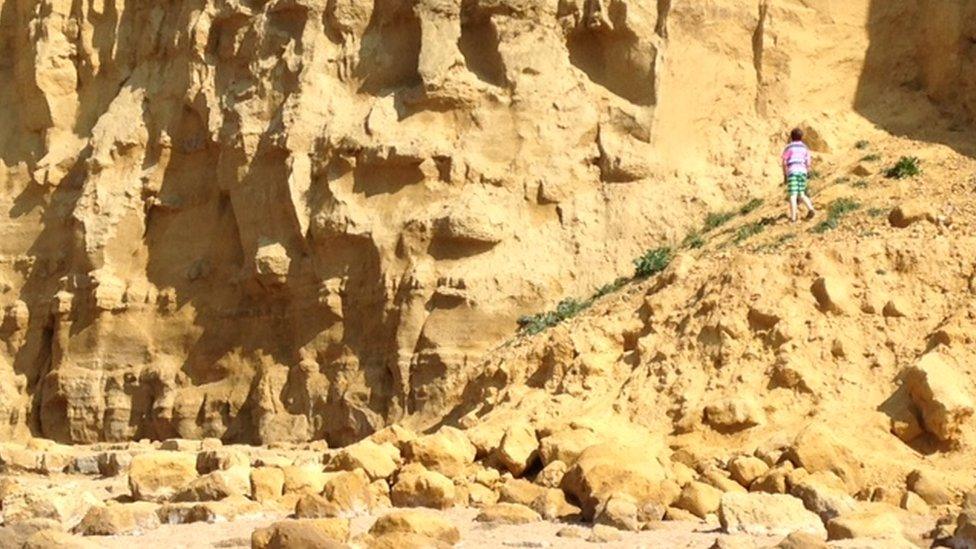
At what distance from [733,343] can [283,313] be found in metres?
8.07

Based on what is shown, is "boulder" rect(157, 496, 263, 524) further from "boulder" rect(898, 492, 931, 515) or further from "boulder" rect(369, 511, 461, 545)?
"boulder" rect(898, 492, 931, 515)

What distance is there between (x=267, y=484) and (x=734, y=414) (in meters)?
4.39

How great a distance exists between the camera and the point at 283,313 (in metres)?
24.0

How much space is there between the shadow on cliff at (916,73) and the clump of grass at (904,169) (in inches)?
44.3

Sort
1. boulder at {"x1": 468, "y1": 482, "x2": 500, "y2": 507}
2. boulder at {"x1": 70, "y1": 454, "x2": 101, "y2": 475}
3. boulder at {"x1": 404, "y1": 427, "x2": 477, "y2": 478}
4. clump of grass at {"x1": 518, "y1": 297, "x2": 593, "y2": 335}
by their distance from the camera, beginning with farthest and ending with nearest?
clump of grass at {"x1": 518, "y1": 297, "x2": 593, "y2": 335} < boulder at {"x1": 70, "y1": 454, "x2": 101, "y2": 475} < boulder at {"x1": 404, "y1": 427, "x2": 477, "y2": 478} < boulder at {"x1": 468, "y1": 482, "x2": 500, "y2": 507}

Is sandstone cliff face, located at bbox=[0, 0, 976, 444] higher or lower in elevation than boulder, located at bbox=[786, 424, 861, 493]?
higher

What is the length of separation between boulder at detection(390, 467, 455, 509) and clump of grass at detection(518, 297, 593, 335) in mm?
4919

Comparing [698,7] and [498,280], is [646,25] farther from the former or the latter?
[498,280]

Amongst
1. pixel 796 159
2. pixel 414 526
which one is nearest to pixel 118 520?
pixel 414 526

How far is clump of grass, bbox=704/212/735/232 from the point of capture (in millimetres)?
22047

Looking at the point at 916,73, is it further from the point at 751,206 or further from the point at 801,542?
the point at 801,542

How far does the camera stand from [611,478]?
599 inches

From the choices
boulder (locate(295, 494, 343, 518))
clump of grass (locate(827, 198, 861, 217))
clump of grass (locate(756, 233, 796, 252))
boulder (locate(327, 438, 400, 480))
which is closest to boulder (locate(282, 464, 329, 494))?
boulder (locate(327, 438, 400, 480))

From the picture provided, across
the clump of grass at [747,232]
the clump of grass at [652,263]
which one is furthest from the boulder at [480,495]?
the clump of grass at [652,263]
